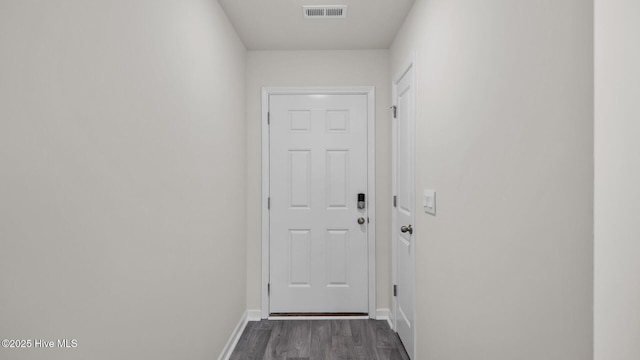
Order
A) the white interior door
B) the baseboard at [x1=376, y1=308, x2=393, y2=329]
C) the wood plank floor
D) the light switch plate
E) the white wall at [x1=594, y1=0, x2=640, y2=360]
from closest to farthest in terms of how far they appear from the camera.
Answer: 1. the white wall at [x1=594, y1=0, x2=640, y2=360]
2. the light switch plate
3. the white interior door
4. the wood plank floor
5. the baseboard at [x1=376, y1=308, x2=393, y2=329]

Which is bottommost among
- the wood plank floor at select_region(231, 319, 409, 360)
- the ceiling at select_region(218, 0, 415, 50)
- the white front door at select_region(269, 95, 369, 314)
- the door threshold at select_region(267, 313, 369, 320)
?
the wood plank floor at select_region(231, 319, 409, 360)

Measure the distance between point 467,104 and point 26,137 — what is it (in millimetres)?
1506

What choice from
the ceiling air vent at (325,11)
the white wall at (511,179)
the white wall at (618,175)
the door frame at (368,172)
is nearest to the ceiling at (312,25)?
the ceiling air vent at (325,11)

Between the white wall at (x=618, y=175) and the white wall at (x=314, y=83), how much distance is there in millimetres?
2324

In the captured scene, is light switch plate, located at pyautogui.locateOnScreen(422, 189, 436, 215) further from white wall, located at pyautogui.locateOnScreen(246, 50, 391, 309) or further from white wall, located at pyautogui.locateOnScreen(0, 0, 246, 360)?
white wall, located at pyautogui.locateOnScreen(0, 0, 246, 360)

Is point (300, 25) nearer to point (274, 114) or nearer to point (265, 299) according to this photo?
point (274, 114)

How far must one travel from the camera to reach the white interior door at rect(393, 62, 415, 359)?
2395 millimetres

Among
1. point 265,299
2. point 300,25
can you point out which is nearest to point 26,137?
point 300,25

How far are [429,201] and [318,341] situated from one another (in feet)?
4.82

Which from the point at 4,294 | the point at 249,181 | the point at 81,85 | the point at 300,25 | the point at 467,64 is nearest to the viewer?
the point at 4,294

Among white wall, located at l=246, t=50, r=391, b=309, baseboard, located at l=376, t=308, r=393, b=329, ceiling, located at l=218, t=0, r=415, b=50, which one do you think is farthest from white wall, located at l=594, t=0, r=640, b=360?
baseboard, located at l=376, t=308, r=393, b=329

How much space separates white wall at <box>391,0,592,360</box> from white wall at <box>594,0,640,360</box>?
4cm

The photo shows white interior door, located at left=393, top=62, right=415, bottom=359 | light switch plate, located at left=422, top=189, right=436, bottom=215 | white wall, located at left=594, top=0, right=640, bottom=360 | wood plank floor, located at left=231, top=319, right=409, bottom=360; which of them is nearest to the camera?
white wall, located at left=594, top=0, right=640, bottom=360

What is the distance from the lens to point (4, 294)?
815 mm
